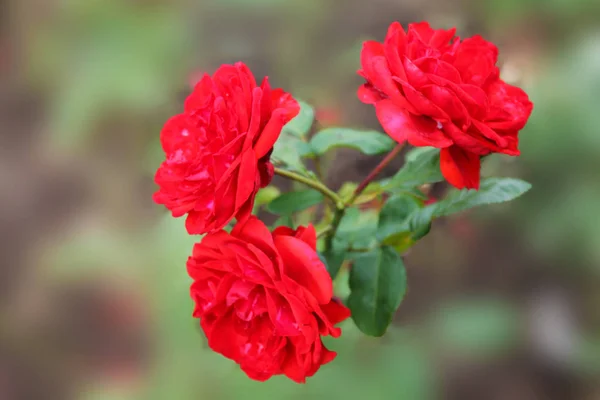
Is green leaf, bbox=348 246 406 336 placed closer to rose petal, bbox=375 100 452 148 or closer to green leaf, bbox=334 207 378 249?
green leaf, bbox=334 207 378 249

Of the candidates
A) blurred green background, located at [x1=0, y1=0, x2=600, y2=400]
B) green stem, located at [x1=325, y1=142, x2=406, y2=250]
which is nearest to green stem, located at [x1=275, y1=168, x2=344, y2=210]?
green stem, located at [x1=325, y1=142, x2=406, y2=250]

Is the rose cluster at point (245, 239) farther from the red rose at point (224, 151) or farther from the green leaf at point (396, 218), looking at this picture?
the green leaf at point (396, 218)

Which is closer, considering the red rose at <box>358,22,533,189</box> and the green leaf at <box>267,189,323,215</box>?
the red rose at <box>358,22,533,189</box>

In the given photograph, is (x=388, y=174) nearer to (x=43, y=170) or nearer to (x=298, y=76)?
(x=298, y=76)

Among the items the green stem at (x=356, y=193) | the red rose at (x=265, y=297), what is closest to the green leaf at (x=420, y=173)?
the green stem at (x=356, y=193)

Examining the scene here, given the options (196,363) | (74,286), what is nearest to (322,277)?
(196,363)

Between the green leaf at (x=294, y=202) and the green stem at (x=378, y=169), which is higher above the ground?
the green stem at (x=378, y=169)
